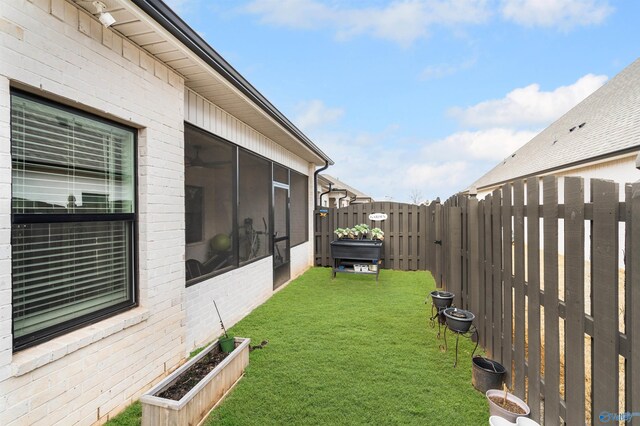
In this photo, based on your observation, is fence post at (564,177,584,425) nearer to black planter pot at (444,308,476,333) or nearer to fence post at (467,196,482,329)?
black planter pot at (444,308,476,333)

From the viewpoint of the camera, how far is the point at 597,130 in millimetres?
9148

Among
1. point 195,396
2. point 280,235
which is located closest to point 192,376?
point 195,396

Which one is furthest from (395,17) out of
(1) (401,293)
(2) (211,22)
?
(1) (401,293)

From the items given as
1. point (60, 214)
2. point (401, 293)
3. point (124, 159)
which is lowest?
point (401, 293)

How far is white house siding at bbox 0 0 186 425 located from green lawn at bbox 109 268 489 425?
0.82m

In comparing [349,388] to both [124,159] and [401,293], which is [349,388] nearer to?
[124,159]

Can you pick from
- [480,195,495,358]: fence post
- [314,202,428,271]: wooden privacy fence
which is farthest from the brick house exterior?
[314,202,428,271]: wooden privacy fence

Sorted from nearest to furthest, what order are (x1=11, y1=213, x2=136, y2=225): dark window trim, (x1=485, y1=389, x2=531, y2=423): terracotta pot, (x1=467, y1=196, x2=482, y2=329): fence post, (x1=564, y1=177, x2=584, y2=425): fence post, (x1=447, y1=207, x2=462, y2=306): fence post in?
(x1=564, y1=177, x2=584, y2=425): fence post, (x1=11, y1=213, x2=136, y2=225): dark window trim, (x1=485, y1=389, x2=531, y2=423): terracotta pot, (x1=467, y1=196, x2=482, y2=329): fence post, (x1=447, y1=207, x2=462, y2=306): fence post

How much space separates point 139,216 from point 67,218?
55 centimetres

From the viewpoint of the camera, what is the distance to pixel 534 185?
211 centimetres

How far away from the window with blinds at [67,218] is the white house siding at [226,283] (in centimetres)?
99

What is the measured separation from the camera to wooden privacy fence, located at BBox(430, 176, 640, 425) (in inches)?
51.3

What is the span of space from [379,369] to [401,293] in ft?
9.44

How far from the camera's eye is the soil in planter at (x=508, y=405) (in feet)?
6.55
